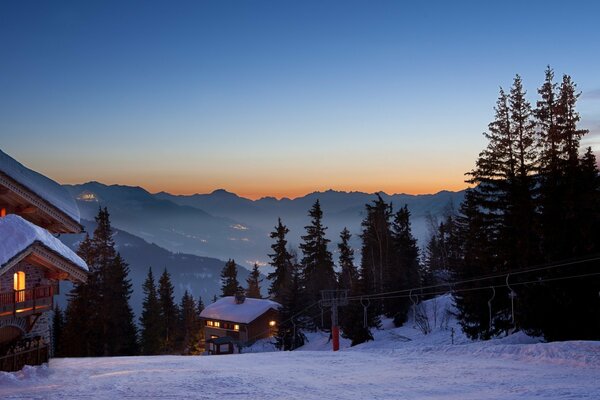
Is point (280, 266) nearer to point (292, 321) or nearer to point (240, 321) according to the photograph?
point (240, 321)

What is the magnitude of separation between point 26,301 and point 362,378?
15.1 m

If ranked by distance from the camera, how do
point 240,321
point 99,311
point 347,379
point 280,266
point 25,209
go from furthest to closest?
point 280,266 → point 240,321 → point 99,311 → point 25,209 → point 347,379

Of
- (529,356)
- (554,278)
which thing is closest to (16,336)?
(529,356)

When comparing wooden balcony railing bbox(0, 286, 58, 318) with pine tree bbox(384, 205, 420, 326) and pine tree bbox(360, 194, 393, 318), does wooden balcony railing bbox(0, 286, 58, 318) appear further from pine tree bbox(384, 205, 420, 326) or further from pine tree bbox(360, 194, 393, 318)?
pine tree bbox(360, 194, 393, 318)

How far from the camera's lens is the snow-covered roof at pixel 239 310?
213 feet

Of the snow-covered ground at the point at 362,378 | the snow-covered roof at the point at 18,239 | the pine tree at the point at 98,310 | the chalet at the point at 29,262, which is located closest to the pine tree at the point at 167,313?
the pine tree at the point at 98,310

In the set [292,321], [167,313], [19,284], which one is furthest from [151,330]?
[19,284]

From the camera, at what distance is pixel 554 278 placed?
25594 millimetres

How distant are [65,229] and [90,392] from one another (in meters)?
15.6

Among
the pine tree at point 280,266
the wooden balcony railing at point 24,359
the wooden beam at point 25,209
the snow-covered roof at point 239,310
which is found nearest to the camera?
the wooden balcony railing at point 24,359

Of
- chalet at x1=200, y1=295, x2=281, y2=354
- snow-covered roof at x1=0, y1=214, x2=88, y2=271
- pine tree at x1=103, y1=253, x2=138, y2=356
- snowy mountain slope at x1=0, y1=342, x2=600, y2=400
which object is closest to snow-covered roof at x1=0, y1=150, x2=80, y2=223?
snow-covered roof at x1=0, y1=214, x2=88, y2=271

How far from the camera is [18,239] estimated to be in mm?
19469

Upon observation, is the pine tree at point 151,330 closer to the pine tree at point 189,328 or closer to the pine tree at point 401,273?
the pine tree at point 189,328

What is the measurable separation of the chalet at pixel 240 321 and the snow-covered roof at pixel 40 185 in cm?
3868
